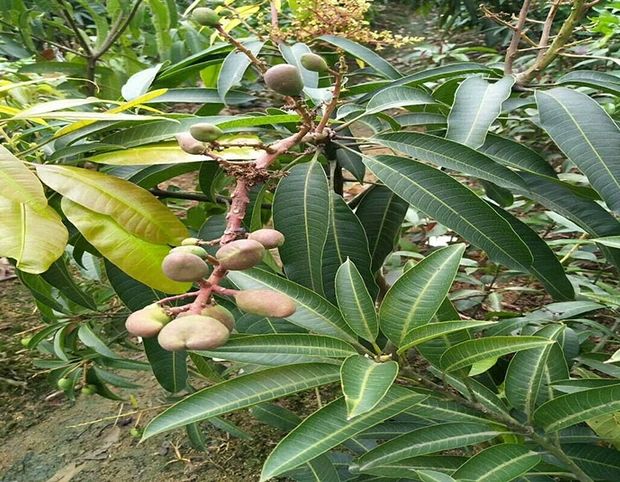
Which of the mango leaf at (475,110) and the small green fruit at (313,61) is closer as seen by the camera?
the small green fruit at (313,61)

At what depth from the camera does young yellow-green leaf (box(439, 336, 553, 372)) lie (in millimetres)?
539

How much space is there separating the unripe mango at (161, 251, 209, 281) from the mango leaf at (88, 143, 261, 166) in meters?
0.28

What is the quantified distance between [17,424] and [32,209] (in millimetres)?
1180

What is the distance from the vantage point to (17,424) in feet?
5.09

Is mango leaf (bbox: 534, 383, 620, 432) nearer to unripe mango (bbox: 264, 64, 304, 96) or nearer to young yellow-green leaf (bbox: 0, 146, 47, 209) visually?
unripe mango (bbox: 264, 64, 304, 96)

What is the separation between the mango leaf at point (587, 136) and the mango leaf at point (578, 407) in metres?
0.20

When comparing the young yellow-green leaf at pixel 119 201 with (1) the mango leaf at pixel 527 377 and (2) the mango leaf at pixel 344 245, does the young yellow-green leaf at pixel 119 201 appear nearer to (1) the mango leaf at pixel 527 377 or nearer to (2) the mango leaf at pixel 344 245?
(2) the mango leaf at pixel 344 245

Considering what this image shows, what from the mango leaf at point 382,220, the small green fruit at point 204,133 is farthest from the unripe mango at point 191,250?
the mango leaf at point 382,220

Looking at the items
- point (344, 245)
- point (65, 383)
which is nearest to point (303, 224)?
point (344, 245)

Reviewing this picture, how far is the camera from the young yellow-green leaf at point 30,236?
1.87 feet

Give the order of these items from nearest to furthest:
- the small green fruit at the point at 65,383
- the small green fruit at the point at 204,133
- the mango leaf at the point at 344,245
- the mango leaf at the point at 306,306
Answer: the small green fruit at the point at 204,133 → the mango leaf at the point at 306,306 → the mango leaf at the point at 344,245 → the small green fruit at the point at 65,383

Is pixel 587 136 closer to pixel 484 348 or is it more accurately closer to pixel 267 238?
pixel 484 348

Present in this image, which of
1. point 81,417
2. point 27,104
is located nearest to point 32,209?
point 27,104

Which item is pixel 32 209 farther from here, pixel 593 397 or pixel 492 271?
pixel 492 271
